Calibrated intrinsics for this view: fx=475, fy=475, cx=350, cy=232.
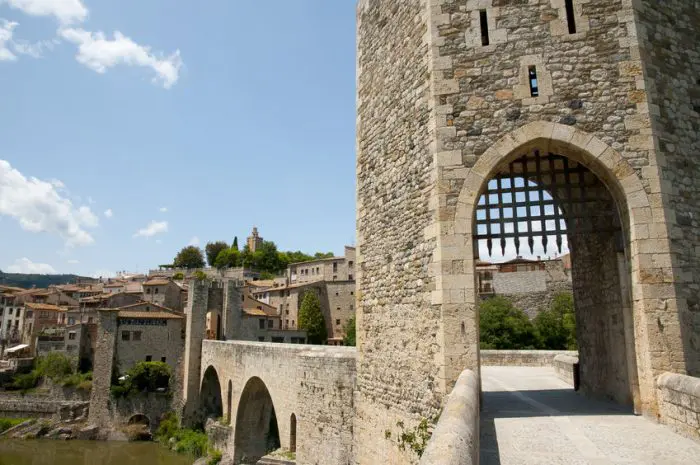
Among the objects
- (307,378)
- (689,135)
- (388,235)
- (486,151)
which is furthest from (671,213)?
(307,378)

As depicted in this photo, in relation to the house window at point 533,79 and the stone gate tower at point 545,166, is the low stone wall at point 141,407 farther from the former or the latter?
the house window at point 533,79

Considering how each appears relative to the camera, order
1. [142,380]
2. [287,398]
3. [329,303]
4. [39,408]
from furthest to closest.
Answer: [329,303] < [39,408] < [142,380] < [287,398]

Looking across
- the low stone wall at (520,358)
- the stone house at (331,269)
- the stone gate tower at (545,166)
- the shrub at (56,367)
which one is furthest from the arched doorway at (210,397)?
the stone house at (331,269)

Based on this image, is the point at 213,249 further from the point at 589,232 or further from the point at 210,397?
the point at 589,232

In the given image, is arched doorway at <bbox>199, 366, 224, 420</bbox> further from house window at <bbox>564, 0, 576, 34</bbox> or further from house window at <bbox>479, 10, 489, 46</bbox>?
house window at <bbox>564, 0, 576, 34</bbox>

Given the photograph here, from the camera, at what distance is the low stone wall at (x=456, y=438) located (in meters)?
2.92

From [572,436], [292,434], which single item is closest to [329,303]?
[292,434]

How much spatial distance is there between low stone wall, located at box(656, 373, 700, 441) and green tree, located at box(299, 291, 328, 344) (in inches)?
1862

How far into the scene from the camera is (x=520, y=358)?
1747cm

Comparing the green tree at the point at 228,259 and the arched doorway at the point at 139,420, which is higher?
the green tree at the point at 228,259

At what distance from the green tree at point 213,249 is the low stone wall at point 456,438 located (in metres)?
103

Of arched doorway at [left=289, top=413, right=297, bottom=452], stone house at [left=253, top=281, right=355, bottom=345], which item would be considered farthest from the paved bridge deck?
stone house at [left=253, top=281, right=355, bottom=345]

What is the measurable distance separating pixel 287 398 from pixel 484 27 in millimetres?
13969

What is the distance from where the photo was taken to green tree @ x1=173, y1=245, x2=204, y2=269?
331 feet
